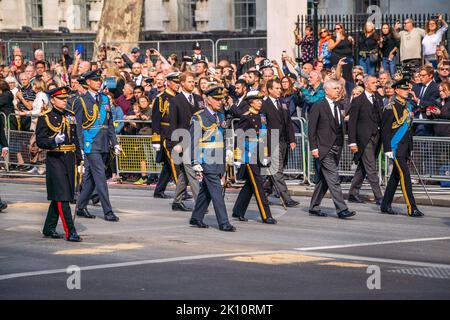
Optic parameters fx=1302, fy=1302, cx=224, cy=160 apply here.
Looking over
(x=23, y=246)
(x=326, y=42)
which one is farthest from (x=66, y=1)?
(x=23, y=246)

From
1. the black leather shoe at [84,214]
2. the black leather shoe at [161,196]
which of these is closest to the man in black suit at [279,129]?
the black leather shoe at [161,196]

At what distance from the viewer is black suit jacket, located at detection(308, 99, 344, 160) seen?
63.2 feet

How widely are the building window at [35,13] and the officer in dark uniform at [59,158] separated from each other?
35699 millimetres

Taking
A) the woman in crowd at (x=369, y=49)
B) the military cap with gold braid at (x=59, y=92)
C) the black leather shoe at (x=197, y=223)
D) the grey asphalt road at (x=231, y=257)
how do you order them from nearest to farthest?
the grey asphalt road at (x=231, y=257)
the military cap with gold braid at (x=59, y=92)
the black leather shoe at (x=197, y=223)
the woman in crowd at (x=369, y=49)

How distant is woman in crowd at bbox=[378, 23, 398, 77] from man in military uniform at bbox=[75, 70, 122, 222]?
29.7ft

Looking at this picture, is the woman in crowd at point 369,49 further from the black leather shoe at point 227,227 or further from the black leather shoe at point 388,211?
the black leather shoe at point 227,227

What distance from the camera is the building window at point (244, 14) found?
149 feet

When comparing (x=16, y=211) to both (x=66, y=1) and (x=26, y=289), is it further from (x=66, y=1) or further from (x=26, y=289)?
(x=66, y=1)

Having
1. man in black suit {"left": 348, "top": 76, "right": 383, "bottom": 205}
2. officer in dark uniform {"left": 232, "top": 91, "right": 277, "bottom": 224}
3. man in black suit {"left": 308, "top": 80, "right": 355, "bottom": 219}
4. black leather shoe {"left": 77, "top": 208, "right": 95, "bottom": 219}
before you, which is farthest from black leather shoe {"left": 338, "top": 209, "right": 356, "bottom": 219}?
black leather shoe {"left": 77, "top": 208, "right": 95, "bottom": 219}

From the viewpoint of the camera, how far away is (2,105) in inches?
1016

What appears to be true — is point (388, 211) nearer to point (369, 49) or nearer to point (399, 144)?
point (399, 144)

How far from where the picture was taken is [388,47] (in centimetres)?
2666

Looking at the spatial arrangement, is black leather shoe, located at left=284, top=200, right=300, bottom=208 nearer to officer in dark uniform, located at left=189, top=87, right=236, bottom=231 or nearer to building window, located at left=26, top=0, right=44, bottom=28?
officer in dark uniform, located at left=189, top=87, right=236, bottom=231
